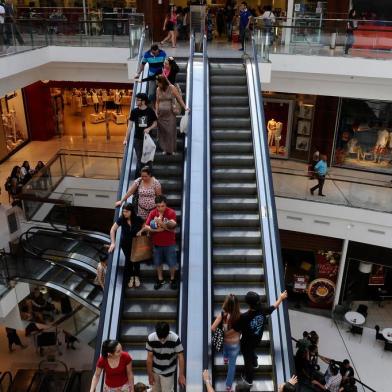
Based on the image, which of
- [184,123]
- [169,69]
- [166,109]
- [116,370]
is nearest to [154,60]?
[169,69]

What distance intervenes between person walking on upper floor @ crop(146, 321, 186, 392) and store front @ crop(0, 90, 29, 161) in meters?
14.9

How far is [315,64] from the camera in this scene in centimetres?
1238

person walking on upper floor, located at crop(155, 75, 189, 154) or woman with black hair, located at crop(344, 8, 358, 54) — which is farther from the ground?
woman with black hair, located at crop(344, 8, 358, 54)

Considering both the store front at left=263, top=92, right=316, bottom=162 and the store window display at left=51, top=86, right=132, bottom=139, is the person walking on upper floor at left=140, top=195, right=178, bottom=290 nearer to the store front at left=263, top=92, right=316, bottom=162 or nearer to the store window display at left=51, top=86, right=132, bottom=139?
the store front at left=263, top=92, right=316, bottom=162

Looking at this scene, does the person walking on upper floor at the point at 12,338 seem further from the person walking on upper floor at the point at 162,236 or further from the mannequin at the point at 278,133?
the mannequin at the point at 278,133

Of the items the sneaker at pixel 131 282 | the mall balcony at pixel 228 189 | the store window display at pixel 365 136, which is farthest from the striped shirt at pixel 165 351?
the store window display at pixel 365 136

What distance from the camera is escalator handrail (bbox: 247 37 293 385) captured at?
6082 mm

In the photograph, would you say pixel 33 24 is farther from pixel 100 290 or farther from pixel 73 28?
pixel 100 290

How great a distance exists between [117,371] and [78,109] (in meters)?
17.6

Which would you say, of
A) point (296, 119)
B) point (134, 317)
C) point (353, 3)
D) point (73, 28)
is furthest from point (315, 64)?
point (134, 317)

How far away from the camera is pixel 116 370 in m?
5.16

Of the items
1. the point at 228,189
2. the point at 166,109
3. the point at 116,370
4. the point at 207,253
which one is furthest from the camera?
the point at 228,189

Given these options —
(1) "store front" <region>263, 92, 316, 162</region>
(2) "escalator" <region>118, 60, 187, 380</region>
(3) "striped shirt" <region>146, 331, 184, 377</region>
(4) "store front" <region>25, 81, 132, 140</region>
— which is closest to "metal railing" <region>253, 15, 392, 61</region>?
(1) "store front" <region>263, 92, 316, 162</region>

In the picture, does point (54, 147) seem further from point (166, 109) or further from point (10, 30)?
point (166, 109)
